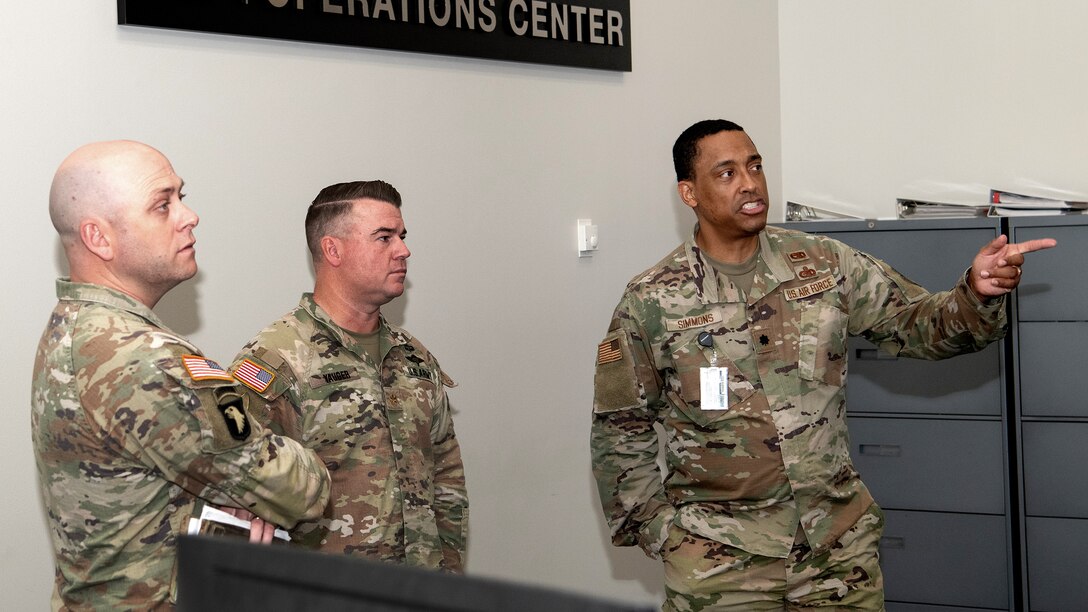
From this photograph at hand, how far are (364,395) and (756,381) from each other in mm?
901

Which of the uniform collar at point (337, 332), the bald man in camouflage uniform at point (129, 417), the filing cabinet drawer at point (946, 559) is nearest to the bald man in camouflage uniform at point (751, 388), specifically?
the uniform collar at point (337, 332)

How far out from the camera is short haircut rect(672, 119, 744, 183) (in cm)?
286

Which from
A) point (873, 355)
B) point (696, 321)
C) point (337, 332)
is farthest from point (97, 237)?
point (873, 355)

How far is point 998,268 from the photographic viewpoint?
2439 mm

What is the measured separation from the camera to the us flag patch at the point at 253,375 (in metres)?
2.25

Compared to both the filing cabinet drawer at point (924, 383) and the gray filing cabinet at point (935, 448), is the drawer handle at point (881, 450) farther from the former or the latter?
the filing cabinet drawer at point (924, 383)

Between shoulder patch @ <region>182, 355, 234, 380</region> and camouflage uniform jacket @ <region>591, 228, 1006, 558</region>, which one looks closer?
shoulder patch @ <region>182, 355, 234, 380</region>

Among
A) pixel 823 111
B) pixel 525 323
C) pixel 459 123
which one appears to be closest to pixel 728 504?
pixel 525 323

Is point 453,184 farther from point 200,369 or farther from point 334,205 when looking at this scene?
point 200,369

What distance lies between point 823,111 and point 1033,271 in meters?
1.22

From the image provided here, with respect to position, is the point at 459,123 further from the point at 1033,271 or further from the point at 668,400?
the point at 1033,271

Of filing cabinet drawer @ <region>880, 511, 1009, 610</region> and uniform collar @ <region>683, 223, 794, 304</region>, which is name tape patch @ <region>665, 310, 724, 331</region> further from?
filing cabinet drawer @ <region>880, 511, 1009, 610</region>

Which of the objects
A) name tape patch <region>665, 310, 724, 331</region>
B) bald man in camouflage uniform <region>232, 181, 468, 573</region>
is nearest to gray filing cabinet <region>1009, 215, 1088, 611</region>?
name tape patch <region>665, 310, 724, 331</region>

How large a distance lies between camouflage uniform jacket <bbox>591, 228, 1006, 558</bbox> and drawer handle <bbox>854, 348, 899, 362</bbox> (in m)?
1.16
